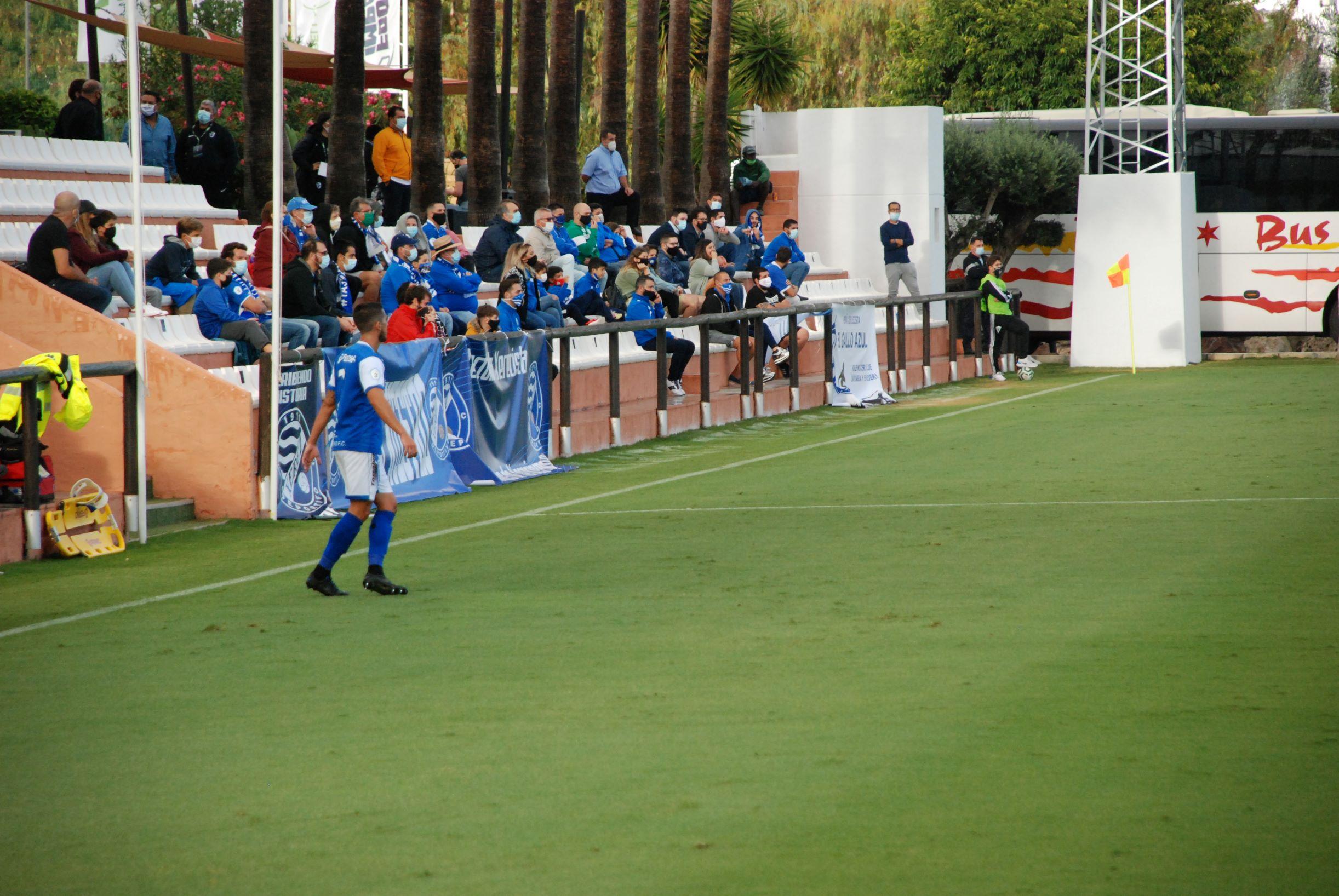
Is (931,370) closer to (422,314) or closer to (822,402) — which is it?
(822,402)

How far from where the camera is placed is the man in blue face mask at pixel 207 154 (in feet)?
78.2

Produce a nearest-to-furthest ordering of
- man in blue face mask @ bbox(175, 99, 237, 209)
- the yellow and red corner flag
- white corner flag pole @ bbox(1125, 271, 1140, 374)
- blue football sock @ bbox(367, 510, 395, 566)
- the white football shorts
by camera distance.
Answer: the white football shorts, blue football sock @ bbox(367, 510, 395, 566), man in blue face mask @ bbox(175, 99, 237, 209), white corner flag pole @ bbox(1125, 271, 1140, 374), the yellow and red corner flag

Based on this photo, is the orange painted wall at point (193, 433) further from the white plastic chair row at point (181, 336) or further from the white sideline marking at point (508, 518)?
the white sideline marking at point (508, 518)

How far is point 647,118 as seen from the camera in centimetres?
3559

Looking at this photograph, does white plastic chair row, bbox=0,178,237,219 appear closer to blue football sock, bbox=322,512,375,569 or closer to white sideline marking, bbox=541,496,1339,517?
white sideline marking, bbox=541,496,1339,517

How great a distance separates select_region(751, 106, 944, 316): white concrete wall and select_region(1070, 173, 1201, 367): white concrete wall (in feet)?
9.89

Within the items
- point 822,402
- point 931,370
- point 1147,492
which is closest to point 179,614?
point 1147,492

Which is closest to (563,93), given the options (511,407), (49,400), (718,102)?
(718,102)

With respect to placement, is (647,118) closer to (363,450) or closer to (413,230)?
(413,230)

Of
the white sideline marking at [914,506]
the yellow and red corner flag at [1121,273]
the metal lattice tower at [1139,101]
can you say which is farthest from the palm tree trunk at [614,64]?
the white sideline marking at [914,506]

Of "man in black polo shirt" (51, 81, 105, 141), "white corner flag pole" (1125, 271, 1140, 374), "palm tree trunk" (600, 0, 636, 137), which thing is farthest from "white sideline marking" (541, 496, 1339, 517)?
"palm tree trunk" (600, 0, 636, 137)

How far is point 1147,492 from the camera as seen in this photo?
14.6 m

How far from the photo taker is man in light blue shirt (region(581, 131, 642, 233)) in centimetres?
2873

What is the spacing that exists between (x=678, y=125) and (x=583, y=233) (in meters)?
11.6
